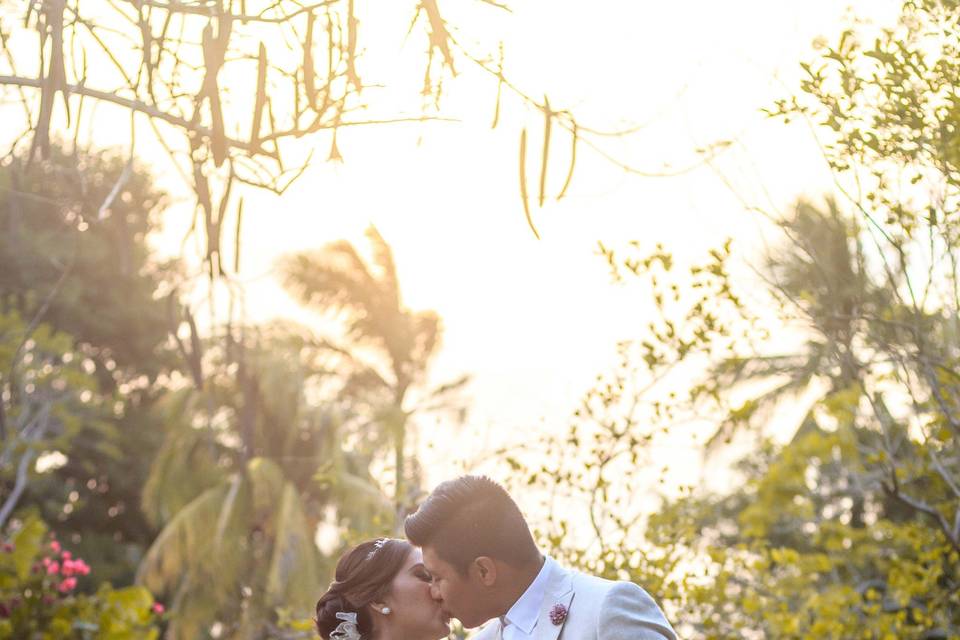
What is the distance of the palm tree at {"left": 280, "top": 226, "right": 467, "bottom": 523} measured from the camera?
77.0ft

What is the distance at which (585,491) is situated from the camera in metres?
6.98

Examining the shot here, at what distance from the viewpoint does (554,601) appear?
3248 mm

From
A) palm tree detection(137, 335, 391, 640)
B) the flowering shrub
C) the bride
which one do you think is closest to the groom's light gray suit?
the bride

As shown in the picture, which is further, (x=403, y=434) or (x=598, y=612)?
(x=403, y=434)

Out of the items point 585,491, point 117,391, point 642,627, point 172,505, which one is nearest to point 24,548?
point 585,491

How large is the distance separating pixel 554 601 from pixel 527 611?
0.25 feet

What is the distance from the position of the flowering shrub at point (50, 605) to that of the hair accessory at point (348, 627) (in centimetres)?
691

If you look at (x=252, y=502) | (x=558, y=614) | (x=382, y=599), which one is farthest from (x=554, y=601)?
(x=252, y=502)

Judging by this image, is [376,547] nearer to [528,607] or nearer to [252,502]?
[528,607]

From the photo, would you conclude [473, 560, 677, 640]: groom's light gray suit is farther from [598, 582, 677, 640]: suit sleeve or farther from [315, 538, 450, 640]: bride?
[315, 538, 450, 640]: bride

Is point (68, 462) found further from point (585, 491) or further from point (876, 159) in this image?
point (876, 159)

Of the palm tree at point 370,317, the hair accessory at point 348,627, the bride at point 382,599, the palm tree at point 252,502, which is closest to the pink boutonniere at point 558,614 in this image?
the bride at point 382,599

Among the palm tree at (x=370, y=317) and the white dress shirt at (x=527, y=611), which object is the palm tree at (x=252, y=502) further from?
the white dress shirt at (x=527, y=611)

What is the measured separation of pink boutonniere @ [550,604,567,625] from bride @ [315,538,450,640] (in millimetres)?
990
